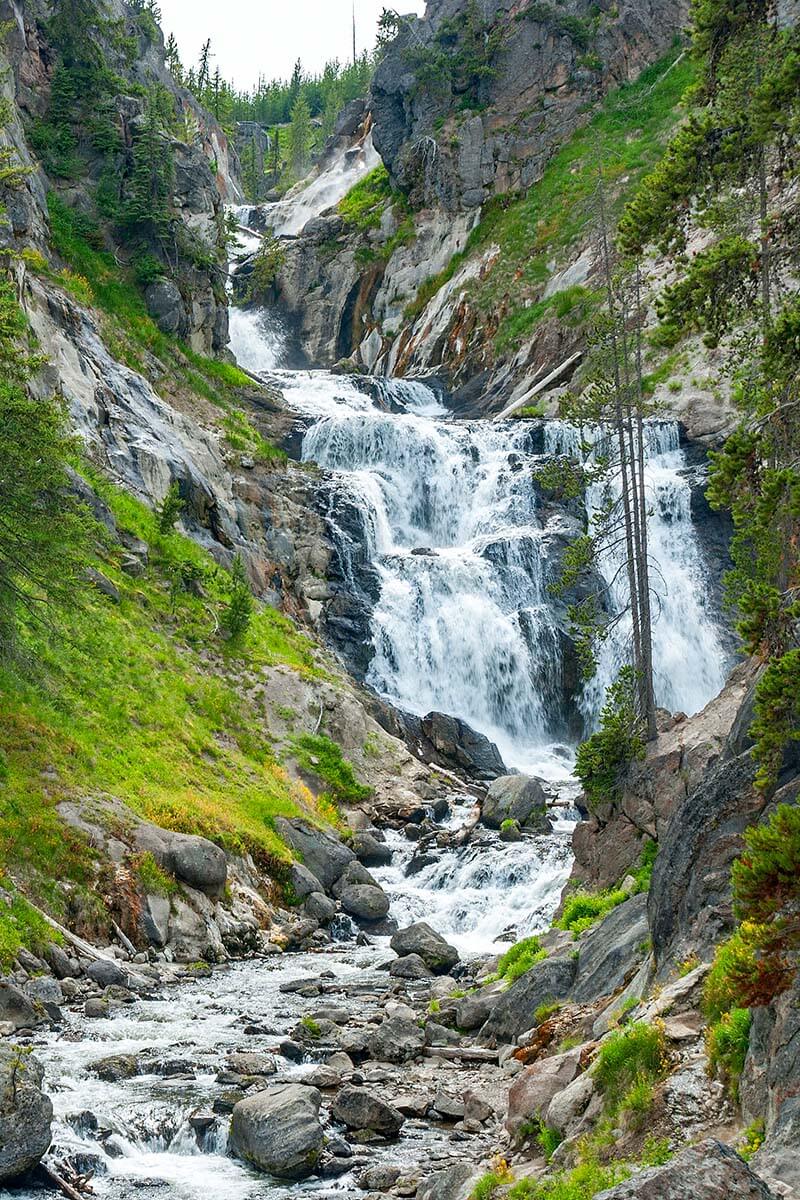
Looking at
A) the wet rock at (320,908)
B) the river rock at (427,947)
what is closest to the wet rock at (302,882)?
the wet rock at (320,908)

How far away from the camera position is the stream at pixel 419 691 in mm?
13352

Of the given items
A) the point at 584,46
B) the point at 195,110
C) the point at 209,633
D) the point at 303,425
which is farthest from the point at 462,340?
the point at 195,110

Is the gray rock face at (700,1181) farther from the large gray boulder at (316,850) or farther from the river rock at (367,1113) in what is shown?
the large gray boulder at (316,850)

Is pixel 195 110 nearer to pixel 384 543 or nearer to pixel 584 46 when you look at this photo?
pixel 584 46

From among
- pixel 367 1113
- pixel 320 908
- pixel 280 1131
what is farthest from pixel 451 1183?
pixel 320 908

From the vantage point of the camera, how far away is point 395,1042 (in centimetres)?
1667

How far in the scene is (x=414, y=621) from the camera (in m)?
44.6

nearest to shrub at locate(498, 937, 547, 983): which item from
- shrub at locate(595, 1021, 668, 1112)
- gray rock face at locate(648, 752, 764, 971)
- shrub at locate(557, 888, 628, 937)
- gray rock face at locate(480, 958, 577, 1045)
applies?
shrub at locate(557, 888, 628, 937)

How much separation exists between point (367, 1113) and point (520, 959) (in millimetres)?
5955

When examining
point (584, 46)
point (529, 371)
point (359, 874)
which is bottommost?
point (359, 874)

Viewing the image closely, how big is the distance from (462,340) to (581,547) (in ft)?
153

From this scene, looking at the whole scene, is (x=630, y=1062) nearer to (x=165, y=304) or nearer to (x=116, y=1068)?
(x=116, y=1068)

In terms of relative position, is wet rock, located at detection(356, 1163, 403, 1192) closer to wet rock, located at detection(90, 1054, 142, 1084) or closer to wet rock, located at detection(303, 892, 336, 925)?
wet rock, located at detection(90, 1054, 142, 1084)

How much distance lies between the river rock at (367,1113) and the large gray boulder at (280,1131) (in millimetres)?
591
